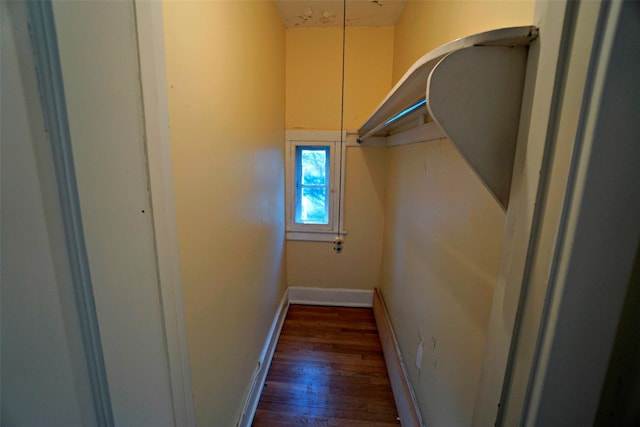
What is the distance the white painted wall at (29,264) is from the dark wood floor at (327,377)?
5.06ft

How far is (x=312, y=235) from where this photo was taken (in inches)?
108

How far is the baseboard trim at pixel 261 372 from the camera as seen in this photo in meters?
1.49

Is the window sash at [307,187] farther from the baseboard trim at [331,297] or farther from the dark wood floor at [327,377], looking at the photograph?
the dark wood floor at [327,377]

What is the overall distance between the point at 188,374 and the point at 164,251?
1.22ft

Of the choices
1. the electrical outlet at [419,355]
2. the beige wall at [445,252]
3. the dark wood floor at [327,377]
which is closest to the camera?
the beige wall at [445,252]

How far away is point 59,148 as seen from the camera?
0.36 metres

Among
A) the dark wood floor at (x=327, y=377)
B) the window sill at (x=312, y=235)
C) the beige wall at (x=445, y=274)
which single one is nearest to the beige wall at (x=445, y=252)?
the beige wall at (x=445, y=274)

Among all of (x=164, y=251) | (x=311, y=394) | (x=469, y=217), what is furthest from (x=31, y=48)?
(x=311, y=394)

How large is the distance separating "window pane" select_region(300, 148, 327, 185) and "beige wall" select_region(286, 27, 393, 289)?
0.77ft

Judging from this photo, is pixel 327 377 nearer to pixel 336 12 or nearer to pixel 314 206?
pixel 314 206

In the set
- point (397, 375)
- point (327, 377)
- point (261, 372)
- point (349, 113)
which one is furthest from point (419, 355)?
point (349, 113)

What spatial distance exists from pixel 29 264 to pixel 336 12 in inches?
99.4

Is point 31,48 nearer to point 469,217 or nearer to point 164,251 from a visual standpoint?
point 164,251

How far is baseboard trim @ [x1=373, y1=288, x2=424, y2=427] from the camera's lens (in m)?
1.41
